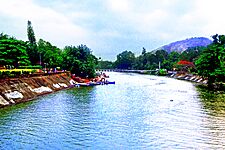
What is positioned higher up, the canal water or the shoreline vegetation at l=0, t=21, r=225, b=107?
the shoreline vegetation at l=0, t=21, r=225, b=107

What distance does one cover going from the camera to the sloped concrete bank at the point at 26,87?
4463 centimetres

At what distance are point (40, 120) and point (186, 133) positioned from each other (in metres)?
15.3

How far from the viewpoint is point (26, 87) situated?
178 feet

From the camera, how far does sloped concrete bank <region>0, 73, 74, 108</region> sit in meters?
44.6

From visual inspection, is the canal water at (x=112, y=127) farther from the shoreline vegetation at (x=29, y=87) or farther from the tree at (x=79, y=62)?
the tree at (x=79, y=62)

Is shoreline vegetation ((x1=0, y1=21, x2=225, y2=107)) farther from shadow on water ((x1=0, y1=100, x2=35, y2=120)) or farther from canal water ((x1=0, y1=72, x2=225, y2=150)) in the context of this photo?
canal water ((x1=0, y1=72, x2=225, y2=150))

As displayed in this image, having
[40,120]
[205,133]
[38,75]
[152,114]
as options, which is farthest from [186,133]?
[38,75]

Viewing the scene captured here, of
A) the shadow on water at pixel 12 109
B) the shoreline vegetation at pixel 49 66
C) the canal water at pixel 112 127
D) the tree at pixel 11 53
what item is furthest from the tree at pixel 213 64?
the shadow on water at pixel 12 109

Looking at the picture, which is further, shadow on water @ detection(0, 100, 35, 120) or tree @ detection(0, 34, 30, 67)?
tree @ detection(0, 34, 30, 67)

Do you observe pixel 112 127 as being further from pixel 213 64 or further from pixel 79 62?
pixel 79 62

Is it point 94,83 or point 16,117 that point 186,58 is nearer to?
point 94,83

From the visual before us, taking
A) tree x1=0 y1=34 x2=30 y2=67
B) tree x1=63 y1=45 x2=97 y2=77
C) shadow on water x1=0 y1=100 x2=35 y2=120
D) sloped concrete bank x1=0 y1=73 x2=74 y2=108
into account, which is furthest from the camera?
tree x1=63 y1=45 x2=97 y2=77

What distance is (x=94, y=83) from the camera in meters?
87.2

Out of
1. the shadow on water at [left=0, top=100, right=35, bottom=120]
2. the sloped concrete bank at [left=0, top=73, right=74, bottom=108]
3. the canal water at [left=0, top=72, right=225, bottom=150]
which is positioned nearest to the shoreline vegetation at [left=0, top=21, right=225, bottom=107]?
the sloped concrete bank at [left=0, top=73, right=74, bottom=108]
